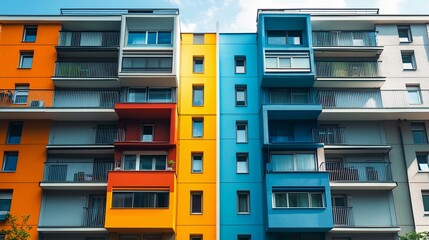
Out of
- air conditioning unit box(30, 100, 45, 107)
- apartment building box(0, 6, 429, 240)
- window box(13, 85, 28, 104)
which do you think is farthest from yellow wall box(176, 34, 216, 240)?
window box(13, 85, 28, 104)

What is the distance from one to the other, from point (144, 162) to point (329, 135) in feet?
40.4

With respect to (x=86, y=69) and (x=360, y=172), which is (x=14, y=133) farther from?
(x=360, y=172)

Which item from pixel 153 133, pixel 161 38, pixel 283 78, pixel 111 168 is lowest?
pixel 111 168

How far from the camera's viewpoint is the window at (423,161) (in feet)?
104

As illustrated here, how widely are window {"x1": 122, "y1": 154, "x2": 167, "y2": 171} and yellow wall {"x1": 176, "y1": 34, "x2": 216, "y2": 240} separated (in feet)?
3.88

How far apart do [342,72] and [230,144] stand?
9173mm

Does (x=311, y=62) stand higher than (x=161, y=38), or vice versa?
(x=161, y=38)

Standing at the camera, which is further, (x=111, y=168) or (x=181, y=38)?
(x=181, y=38)

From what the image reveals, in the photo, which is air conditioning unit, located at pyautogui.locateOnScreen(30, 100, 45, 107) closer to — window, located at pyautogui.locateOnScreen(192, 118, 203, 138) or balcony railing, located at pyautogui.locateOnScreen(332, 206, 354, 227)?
window, located at pyautogui.locateOnScreen(192, 118, 203, 138)

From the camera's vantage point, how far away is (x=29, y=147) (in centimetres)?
3177

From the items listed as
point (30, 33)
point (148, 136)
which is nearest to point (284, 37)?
point (148, 136)

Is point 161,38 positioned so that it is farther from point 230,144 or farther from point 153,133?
point 230,144

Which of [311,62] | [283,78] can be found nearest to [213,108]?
[283,78]

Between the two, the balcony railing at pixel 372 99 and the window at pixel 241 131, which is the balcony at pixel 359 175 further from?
the window at pixel 241 131
